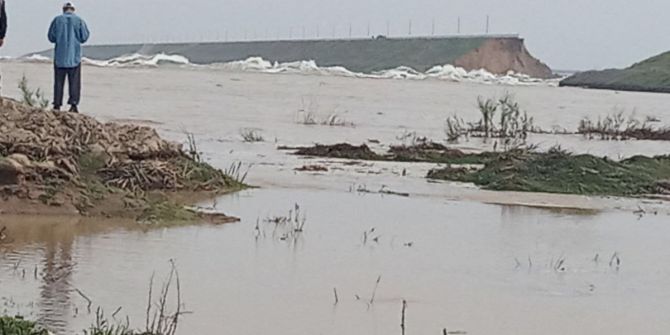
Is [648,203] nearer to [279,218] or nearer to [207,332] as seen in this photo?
[279,218]

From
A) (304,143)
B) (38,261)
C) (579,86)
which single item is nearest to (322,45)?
(579,86)

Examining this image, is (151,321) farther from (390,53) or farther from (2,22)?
(390,53)

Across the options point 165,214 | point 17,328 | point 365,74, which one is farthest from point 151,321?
point 365,74

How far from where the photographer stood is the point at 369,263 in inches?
340

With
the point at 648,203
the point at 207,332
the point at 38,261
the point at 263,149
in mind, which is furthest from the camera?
the point at 263,149

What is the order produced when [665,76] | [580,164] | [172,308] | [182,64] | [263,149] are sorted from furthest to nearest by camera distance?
[182,64], [665,76], [263,149], [580,164], [172,308]

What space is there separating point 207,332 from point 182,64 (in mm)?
92988

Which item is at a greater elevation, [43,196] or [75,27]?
[75,27]

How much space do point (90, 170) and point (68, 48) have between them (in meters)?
4.14

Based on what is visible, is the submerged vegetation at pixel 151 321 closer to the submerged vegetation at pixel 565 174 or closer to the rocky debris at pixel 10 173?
the rocky debris at pixel 10 173

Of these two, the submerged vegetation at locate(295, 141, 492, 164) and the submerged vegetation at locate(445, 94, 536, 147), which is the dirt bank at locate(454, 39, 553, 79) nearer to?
the submerged vegetation at locate(445, 94, 536, 147)

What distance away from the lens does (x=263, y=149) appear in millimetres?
19281

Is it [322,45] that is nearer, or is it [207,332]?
[207,332]

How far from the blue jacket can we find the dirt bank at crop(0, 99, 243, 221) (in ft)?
8.43
